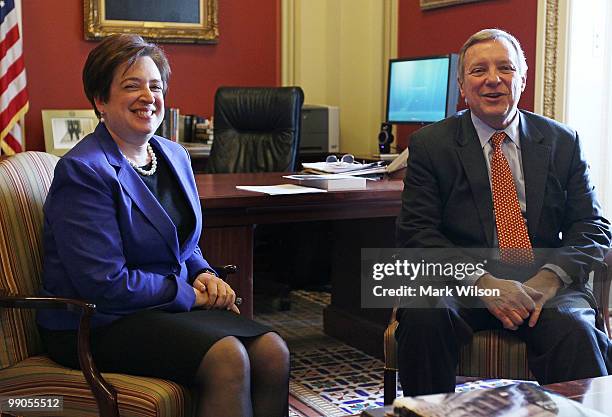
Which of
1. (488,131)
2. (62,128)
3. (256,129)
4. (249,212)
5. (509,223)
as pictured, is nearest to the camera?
(509,223)

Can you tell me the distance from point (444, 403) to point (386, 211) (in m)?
1.66

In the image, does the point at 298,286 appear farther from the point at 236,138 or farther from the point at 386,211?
the point at 386,211

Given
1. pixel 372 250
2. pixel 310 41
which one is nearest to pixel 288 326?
pixel 372 250

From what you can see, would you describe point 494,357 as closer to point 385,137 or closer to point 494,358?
point 494,358

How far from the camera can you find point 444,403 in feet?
4.83

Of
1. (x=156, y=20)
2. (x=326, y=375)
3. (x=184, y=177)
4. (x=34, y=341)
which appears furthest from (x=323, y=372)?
(x=156, y=20)

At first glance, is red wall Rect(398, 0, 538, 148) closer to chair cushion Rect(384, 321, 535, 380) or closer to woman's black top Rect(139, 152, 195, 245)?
chair cushion Rect(384, 321, 535, 380)

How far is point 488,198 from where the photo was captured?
2490 mm

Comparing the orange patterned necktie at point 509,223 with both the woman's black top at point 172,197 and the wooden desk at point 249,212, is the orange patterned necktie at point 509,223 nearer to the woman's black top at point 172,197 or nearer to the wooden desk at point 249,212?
the wooden desk at point 249,212

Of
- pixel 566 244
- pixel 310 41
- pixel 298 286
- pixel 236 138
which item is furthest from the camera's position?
pixel 310 41

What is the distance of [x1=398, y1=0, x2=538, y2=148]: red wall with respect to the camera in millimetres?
4336

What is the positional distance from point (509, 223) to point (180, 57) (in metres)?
3.49

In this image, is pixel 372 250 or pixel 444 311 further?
pixel 372 250

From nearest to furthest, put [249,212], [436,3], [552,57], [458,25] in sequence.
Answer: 1. [249,212]
2. [552,57]
3. [458,25]
4. [436,3]
